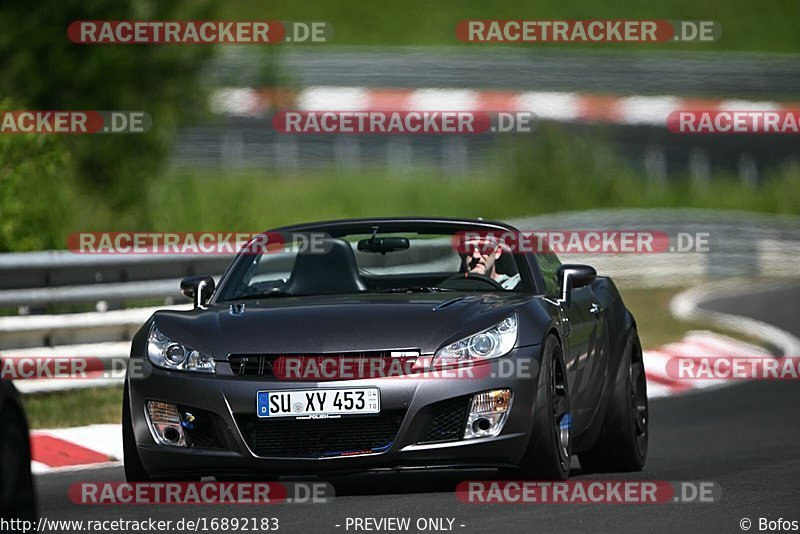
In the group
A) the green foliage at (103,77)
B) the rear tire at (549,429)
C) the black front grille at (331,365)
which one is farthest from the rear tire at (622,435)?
the green foliage at (103,77)

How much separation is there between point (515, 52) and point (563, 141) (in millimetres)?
10637

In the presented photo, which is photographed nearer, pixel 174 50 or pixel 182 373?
pixel 182 373

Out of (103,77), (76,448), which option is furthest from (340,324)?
(103,77)

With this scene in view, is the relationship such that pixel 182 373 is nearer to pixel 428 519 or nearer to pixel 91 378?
A: pixel 428 519

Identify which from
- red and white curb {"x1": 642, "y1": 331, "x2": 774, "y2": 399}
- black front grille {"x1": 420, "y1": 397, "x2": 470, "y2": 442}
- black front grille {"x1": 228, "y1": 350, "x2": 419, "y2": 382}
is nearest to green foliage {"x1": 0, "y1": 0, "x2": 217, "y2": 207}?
red and white curb {"x1": 642, "y1": 331, "x2": 774, "y2": 399}

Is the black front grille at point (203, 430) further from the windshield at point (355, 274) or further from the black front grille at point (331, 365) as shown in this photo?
the windshield at point (355, 274)

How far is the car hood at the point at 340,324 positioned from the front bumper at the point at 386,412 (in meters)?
0.16

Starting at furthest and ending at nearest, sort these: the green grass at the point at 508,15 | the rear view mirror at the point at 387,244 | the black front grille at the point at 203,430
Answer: the green grass at the point at 508,15, the rear view mirror at the point at 387,244, the black front grille at the point at 203,430

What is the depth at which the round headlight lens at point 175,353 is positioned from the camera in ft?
27.2

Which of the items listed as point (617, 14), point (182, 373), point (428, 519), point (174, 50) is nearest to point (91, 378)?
point (182, 373)

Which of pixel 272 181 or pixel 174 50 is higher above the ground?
A: pixel 174 50

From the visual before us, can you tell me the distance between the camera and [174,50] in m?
27.1

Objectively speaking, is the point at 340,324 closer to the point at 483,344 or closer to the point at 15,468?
the point at 483,344

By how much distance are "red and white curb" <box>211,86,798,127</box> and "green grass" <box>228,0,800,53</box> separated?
9.39 meters
